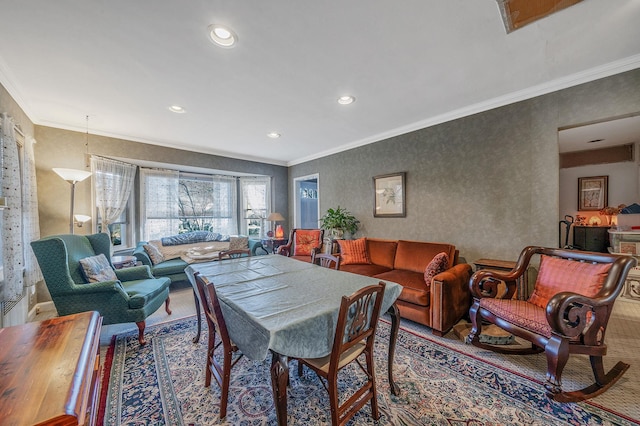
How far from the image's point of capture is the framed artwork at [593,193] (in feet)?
16.8

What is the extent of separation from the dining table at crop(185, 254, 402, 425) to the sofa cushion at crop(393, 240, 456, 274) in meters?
1.60

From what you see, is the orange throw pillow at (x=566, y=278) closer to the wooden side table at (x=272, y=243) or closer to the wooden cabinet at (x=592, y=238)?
the wooden side table at (x=272, y=243)

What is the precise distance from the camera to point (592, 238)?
5031 millimetres

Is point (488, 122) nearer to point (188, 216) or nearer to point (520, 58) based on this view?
point (520, 58)

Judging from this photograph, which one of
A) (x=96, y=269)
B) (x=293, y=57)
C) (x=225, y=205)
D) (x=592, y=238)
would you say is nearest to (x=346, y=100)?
(x=293, y=57)

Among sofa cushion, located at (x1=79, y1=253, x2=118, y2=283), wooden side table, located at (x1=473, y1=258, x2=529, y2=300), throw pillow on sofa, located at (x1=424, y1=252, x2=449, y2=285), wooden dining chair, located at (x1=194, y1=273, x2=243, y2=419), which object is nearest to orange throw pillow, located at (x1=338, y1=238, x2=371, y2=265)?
throw pillow on sofa, located at (x1=424, y1=252, x2=449, y2=285)

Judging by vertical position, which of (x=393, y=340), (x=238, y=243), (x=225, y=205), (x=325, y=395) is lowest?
(x=325, y=395)

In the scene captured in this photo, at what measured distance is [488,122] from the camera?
9.55 feet

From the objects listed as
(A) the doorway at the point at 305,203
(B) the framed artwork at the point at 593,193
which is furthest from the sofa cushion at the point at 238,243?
(B) the framed artwork at the point at 593,193

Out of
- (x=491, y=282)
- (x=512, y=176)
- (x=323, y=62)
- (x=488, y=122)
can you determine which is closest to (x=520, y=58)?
(x=488, y=122)

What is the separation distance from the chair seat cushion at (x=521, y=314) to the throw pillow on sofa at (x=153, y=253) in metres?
4.48

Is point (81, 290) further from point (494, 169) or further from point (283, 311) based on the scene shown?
point (494, 169)

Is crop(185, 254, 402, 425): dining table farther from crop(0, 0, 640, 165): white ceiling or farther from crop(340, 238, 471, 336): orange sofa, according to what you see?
crop(0, 0, 640, 165): white ceiling

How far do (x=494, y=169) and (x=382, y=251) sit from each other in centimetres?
181
